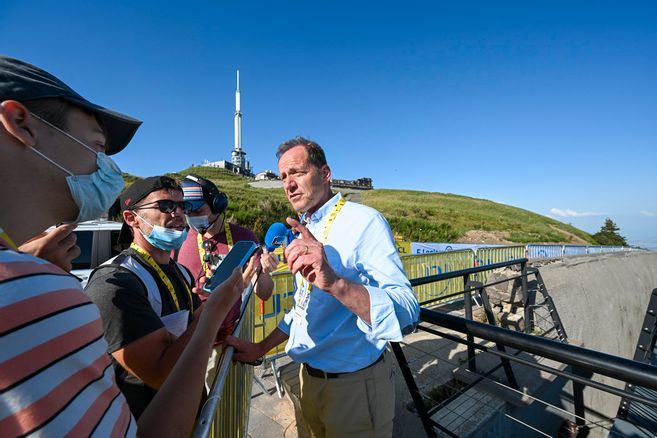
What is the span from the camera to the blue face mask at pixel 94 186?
1.01m

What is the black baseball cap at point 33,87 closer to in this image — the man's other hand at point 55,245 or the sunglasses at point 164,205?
the man's other hand at point 55,245

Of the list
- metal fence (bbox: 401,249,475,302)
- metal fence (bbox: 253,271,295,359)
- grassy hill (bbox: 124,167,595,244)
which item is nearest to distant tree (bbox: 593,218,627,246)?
grassy hill (bbox: 124,167,595,244)

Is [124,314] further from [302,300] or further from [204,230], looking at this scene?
[204,230]

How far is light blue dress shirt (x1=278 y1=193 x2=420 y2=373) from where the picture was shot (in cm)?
170

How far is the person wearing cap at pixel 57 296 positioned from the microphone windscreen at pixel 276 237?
0.73 metres

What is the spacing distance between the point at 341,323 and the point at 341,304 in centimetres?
12

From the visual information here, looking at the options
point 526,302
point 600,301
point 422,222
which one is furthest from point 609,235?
point 526,302

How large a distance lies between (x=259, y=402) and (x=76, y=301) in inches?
145

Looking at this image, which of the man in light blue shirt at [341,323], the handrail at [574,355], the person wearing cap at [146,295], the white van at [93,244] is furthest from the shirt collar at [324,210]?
the white van at [93,244]

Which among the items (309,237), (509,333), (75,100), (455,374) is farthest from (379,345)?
(455,374)

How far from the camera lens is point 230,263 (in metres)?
1.69

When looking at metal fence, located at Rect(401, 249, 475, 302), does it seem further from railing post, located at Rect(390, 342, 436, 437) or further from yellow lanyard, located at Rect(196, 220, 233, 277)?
yellow lanyard, located at Rect(196, 220, 233, 277)

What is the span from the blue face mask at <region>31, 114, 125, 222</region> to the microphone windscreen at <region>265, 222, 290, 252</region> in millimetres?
1011

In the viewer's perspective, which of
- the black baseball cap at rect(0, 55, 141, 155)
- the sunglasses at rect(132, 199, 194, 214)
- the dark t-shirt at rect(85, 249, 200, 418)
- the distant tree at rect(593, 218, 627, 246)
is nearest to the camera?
the black baseball cap at rect(0, 55, 141, 155)
